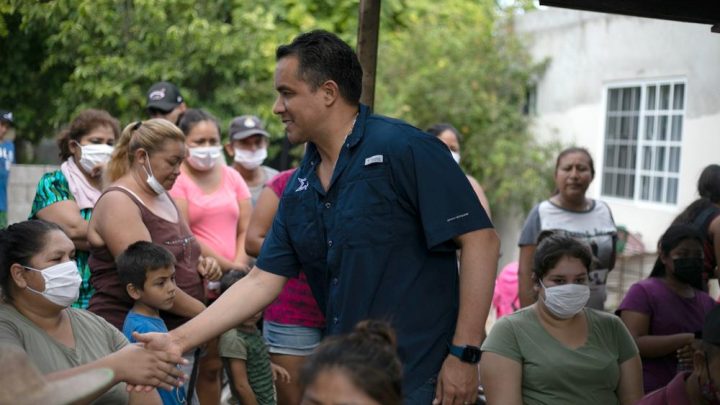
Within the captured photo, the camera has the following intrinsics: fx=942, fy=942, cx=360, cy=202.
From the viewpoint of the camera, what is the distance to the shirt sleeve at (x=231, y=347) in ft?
18.8

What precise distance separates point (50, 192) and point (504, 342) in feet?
8.57

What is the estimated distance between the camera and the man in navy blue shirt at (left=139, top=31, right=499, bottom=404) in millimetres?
3422

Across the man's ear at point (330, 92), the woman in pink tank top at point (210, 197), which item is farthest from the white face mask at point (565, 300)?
the woman in pink tank top at point (210, 197)

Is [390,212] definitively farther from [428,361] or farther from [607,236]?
[607,236]

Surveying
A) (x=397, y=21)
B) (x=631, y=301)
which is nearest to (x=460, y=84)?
(x=397, y=21)

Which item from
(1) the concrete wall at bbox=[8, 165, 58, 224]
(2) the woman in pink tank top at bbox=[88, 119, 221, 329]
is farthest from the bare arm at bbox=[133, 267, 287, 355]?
(1) the concrete wall at bbox=[8, 165, 58, 224]

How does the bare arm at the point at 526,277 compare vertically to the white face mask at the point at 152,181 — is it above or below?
below

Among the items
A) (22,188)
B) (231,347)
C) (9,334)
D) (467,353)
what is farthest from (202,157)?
(467,353)

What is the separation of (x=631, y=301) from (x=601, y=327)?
0.73 m

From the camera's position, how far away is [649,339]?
17.5 ft

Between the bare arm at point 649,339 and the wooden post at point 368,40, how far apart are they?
1952mm

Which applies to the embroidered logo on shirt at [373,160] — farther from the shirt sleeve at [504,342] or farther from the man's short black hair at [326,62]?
the shirt sleeve at [504,342]

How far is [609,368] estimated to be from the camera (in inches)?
183

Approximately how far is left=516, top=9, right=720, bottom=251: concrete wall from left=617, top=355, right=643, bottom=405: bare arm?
21.3 feet
